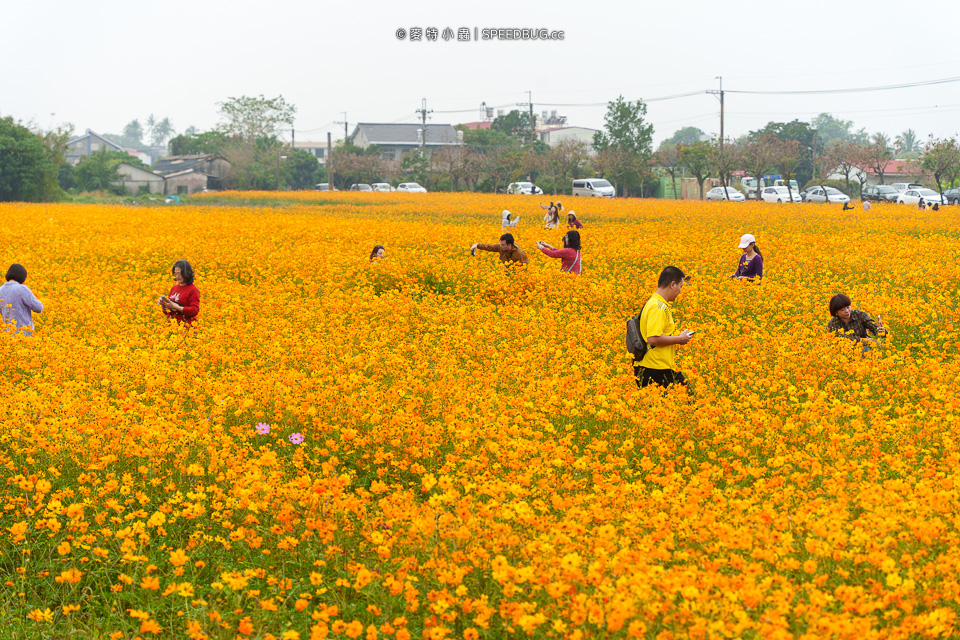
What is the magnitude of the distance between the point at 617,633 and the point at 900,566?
1483mm

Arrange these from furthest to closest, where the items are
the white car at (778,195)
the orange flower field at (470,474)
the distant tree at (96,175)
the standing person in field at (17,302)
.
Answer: the distant tree at (96,175), the white car at (778,195), the standing person in field at (17,302), the orange flower field at (470,474)

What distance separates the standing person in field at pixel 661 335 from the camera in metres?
6.76

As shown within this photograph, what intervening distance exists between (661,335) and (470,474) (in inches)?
84.0

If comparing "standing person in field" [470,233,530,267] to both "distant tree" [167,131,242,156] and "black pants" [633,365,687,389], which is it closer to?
"black pants" [633,365,687,389]

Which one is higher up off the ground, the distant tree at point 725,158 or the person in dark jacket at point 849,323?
the distant tree at point 725,158

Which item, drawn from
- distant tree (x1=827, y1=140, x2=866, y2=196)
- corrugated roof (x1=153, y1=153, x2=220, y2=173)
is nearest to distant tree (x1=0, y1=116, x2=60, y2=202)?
corrugated roof (x1=153, y1=153, x2=220, y2=173)

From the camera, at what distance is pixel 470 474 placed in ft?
18.1

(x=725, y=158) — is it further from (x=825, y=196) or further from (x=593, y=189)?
(x=593, y=189)

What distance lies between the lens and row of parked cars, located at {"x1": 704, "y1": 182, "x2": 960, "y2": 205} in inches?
1750

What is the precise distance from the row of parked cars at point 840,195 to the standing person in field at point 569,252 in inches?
1449

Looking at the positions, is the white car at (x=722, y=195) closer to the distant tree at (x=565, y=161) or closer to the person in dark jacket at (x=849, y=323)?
the distant tree at (x=565, y=161)

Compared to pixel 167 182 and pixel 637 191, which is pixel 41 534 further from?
pixel 167 182

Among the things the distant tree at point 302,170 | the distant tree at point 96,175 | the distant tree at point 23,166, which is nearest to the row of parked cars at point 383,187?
the distant tree at point 302,170

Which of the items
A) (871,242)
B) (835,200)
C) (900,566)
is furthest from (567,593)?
(835,200)
